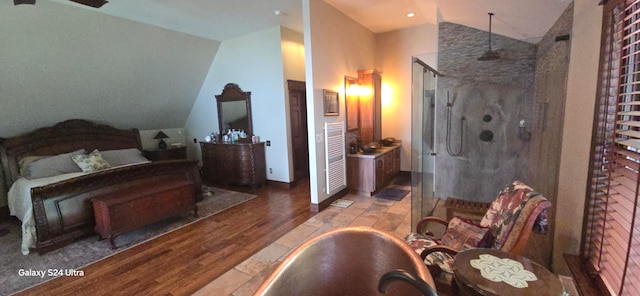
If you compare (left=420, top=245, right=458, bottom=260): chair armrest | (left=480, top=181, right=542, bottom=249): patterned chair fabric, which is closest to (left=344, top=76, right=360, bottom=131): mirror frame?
(left=480, top=181, right=542, bottom=249): patterned chair fabric

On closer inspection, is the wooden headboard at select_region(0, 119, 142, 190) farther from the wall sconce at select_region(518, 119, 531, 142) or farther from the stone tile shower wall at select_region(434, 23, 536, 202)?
the wall sconce at select_region(518, 119, 531, 142)

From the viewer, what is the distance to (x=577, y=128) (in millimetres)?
1867

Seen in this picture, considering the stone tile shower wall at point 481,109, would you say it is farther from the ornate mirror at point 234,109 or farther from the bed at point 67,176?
the bed at point 67,176

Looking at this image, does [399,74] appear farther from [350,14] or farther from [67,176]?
[67,176]

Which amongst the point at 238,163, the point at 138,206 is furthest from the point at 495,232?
the point at 238,163

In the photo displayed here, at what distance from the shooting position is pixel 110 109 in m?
5.07

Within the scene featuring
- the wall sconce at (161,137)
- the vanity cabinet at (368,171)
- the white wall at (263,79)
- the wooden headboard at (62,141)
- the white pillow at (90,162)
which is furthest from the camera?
the wall sconce at (161,137)

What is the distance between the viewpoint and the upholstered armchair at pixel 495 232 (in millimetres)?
1703

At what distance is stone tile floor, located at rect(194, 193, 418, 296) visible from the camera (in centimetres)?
230

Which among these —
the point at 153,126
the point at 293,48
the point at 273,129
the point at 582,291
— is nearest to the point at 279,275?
the point at 582,291

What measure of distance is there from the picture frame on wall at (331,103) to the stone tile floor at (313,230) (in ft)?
4.76

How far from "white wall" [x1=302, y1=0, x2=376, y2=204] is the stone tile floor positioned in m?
0.47

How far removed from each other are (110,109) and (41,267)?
330 cm

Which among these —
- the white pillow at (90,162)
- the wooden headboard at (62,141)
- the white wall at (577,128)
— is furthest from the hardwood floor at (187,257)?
the wooden headboard at (62,141)
